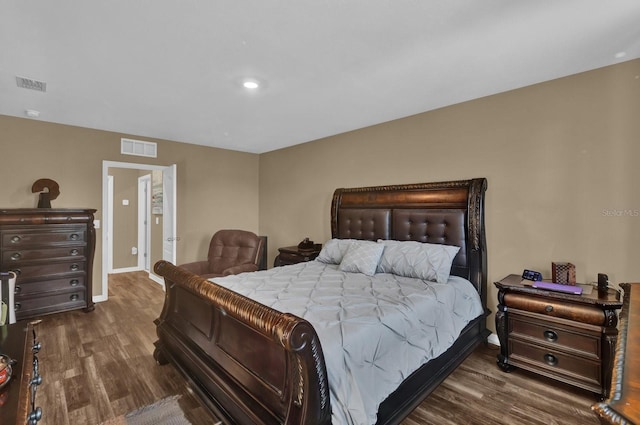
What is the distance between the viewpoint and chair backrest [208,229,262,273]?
4.30 metres

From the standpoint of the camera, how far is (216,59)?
233cm

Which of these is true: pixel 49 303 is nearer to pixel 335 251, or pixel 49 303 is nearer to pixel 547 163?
pixel 335 251

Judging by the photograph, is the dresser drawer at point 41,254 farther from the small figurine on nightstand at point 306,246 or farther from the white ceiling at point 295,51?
the small figurine on nightstand at point 306,246

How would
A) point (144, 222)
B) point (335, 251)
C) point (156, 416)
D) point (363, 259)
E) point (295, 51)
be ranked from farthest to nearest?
point (144, 222)
point (335, 251)
point (363, 259)
point (295, 51)
point (156, 416)

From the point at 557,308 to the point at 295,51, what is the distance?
9.01ft

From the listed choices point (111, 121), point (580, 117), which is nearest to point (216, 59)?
point (111, 121)

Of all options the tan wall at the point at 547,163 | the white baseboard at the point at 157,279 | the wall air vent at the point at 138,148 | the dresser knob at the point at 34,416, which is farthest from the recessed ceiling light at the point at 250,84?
the white baseboard at the point at 157,279

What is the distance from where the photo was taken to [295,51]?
87.2 inches

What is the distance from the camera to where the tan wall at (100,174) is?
379cm

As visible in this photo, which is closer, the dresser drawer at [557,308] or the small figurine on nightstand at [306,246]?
the dresser drawer at [557,308]

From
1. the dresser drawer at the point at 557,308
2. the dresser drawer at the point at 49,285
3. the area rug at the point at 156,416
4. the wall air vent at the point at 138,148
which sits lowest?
the area rug at the point at 156,416

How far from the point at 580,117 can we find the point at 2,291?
497 centimetres

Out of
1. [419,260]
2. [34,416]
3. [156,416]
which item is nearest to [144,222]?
[156,416]

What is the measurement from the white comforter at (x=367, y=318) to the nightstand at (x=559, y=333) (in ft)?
1.07
